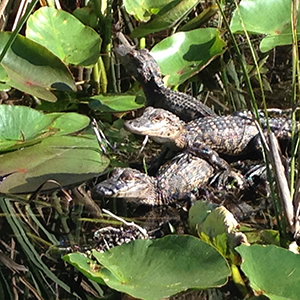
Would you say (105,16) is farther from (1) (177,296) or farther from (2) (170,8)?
(1) (177,296)

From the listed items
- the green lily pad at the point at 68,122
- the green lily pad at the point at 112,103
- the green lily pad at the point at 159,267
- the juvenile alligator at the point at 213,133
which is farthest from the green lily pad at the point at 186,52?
the green lily pad at the point at 159,267

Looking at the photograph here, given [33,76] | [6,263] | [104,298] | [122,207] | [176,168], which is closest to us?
[104,298]

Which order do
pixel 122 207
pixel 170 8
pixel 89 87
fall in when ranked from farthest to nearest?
pixel 89 87 → pixel 170 8 → pixel 122 207

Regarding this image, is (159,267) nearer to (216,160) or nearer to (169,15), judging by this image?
(216,160)

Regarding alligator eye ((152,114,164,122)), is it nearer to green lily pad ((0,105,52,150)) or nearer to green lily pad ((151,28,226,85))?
green lily pad ((0,105,52,150))

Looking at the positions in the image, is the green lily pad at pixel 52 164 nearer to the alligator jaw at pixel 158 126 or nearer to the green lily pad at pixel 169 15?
the alligator jaw at pixel 158 126

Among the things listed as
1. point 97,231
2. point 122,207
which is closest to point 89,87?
point 122,207

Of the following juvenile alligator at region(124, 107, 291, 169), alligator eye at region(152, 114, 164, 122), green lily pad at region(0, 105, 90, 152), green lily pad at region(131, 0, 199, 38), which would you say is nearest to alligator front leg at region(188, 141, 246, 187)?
juvenile alligator at region(124, 107, 291, 169)
